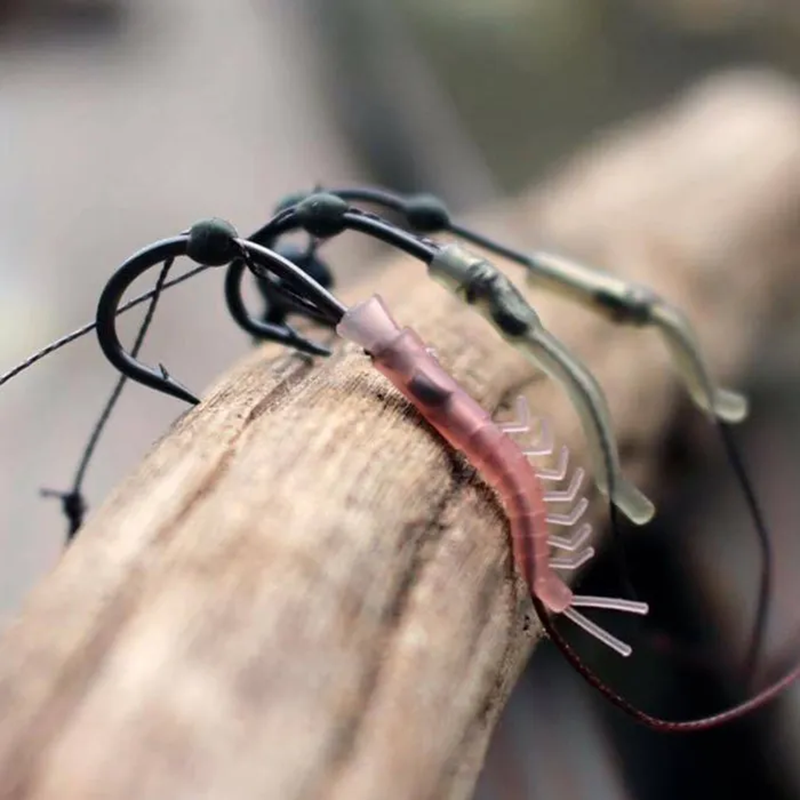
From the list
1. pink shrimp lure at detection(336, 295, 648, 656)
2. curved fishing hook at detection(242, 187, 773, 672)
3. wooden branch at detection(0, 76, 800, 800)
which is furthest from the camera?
curved fishing hook at detection(242, 187, 773, 672)

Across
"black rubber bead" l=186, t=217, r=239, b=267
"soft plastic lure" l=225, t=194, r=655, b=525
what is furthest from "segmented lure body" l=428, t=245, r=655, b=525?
"black rubber bead" l=186, t=217, r=239, b=267

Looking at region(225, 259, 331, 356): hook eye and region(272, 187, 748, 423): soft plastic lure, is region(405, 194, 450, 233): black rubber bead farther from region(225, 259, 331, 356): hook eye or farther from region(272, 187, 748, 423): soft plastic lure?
region(225, 259, 331, 356): hook eye

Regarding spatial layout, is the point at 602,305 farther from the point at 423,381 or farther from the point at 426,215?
the point at 423,381

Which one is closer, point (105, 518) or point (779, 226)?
point (105, 518)

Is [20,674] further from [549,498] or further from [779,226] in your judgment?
[779,226]

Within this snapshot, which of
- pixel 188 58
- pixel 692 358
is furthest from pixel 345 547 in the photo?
pixel 188 58

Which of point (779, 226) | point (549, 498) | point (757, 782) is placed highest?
point (549, 498)

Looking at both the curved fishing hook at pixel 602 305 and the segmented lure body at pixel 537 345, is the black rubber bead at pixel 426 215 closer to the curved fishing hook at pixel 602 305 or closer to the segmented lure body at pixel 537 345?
the curved fishing hook at pixel 602 305
